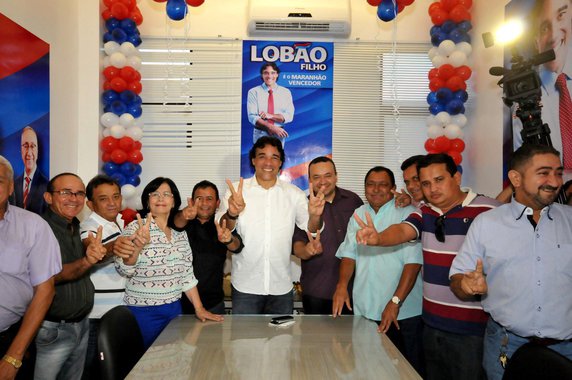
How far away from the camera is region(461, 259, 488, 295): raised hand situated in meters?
2.04

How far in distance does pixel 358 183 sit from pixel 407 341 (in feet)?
6.59

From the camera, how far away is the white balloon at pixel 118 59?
13.5 ft

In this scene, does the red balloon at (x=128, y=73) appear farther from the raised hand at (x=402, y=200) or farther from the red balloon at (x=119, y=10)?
the raised hand at (x=402, y=200)

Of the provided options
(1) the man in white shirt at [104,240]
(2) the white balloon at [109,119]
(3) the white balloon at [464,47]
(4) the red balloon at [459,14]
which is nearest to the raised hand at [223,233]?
(1) the man in white shirt at [104,240]

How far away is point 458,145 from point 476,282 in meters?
2.35

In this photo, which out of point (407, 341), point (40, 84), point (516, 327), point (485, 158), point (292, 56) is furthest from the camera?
point (292, 56)

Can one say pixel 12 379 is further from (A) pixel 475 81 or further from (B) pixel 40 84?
(A) pixel 475 81

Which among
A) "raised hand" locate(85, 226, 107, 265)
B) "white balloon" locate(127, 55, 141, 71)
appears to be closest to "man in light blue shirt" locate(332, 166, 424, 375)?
"raised hand" locate(85, 226, 107, 265)

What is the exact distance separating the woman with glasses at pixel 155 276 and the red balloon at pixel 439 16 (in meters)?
3.07

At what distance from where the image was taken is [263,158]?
297 centimetres

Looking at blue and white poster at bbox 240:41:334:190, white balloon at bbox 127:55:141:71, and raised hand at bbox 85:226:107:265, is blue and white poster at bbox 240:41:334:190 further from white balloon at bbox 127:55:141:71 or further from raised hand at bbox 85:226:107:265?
raised hand at bbox 85:226:107:265

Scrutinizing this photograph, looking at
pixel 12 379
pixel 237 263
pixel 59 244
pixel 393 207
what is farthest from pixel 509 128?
pixel 12 379

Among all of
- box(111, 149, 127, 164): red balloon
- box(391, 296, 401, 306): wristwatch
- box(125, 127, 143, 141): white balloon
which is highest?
box(125, 127, 143, 141): white balloon

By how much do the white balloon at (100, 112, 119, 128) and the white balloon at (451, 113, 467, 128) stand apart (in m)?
3.06
